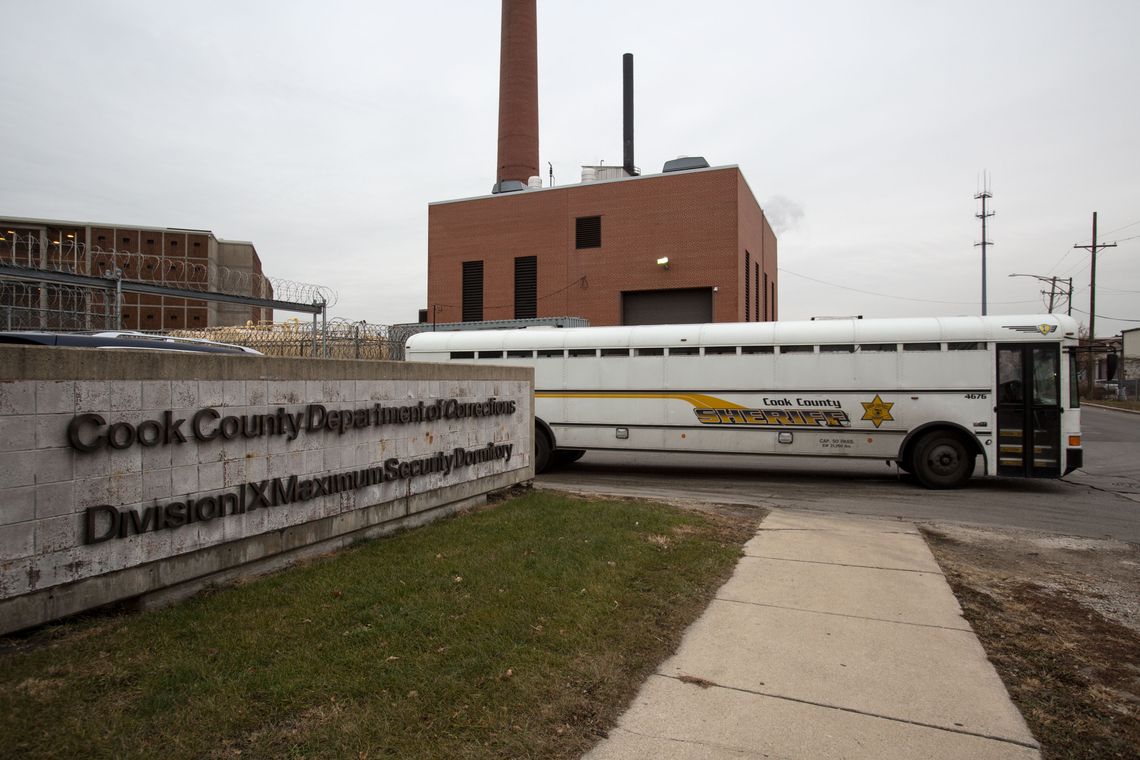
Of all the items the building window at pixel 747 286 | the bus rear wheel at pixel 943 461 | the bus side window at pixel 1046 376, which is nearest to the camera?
the bus side window at pixel 1046 376

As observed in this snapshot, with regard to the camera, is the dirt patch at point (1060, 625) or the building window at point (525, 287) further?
the building window at point (525, 287)

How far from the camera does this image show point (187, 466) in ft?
16.6

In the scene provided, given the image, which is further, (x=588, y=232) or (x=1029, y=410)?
(x=588, y=232)

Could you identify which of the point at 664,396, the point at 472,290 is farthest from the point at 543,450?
the point at 472,290

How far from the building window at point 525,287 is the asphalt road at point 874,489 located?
20.3 meters

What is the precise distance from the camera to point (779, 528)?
8.43 m

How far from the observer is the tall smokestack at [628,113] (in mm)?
42625

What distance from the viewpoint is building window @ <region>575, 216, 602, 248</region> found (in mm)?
35094

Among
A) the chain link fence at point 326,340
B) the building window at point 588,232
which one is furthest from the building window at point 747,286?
the chain link fence at point 326,340

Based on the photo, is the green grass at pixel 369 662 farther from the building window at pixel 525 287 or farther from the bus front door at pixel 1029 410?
the building window at pixel 525 287

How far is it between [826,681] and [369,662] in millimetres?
2621

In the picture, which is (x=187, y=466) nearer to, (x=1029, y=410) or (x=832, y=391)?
(x=832, y=391)

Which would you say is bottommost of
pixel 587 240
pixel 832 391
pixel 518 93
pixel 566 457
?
pixel 566 457

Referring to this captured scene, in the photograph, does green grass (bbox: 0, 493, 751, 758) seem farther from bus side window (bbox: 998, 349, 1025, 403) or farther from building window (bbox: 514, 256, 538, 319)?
building window (bbox: 514, 256, 538, 319)
